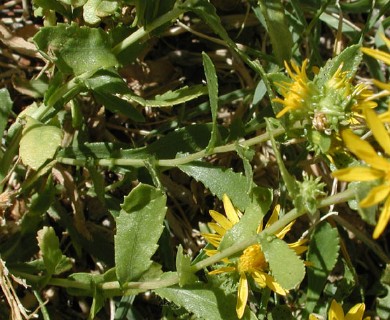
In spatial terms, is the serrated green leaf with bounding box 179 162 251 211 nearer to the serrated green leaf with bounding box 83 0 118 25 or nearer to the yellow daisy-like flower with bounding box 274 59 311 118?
the yellow daisy-like flower with bounding box 274 59 311 118

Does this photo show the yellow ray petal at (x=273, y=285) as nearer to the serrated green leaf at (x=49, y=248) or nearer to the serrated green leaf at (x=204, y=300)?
the serrated green leaf at (x=204, y=300)

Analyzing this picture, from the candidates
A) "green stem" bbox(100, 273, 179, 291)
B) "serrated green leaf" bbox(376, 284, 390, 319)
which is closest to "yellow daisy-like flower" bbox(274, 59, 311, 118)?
"green stem" bbox(100, 273, 179, 291)

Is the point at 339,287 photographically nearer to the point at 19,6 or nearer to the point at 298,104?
the point at 298,104

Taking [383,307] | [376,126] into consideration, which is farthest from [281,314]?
[376,126]

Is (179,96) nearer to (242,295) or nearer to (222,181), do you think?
(222,181)

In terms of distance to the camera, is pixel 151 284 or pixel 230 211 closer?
pixel 151 284

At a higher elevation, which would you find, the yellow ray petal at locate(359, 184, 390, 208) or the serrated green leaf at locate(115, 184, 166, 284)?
the yellow ray petal at locate(359, 184, 390, 208)
